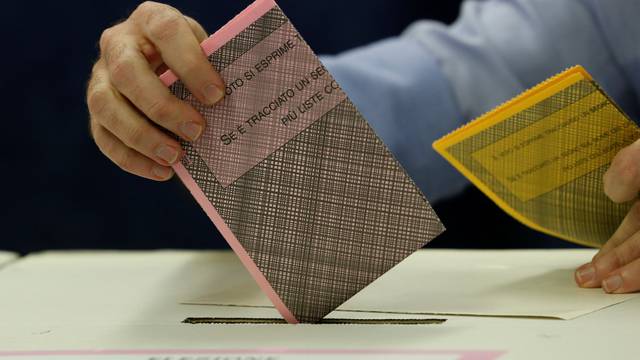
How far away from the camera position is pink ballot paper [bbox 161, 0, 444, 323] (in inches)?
20.8

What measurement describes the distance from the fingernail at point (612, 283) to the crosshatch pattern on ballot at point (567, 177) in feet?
0.23

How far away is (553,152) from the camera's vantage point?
2.09 ft

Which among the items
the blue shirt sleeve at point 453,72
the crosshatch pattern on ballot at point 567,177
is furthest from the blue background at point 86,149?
the crosshatch pattern on ballot at point 567,177

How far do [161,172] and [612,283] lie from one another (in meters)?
0.36

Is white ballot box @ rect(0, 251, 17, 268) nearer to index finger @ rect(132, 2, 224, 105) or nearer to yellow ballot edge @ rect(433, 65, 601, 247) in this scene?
index finger @ rect(132, 2, 224, 105)

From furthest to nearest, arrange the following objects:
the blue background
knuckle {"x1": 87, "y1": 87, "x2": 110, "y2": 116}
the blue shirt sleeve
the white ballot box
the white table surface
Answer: the blue background
the blue shirt sleeve
the white ballot box
knuckle {"x1": 87, "y1": 87, "x2": 110, "y2": 116}
the white table surface

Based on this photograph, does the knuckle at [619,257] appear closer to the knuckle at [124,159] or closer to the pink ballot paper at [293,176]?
the pink ballot paper at [293,176]

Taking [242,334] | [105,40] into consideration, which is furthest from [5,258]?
[242,334]

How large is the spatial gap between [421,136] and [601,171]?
563 millimetres

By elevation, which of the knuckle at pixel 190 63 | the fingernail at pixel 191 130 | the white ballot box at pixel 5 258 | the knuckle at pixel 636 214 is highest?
the knuckle at pixel 190 63

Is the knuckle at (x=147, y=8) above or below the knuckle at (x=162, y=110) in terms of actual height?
above

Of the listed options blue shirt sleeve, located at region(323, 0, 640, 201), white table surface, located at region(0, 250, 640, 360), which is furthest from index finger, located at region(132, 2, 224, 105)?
blue shirt sleeve, located at region(323, 0, 640, 201)

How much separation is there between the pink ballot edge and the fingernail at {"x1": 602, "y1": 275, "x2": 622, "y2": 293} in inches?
9.7

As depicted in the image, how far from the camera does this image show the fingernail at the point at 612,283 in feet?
2.05
